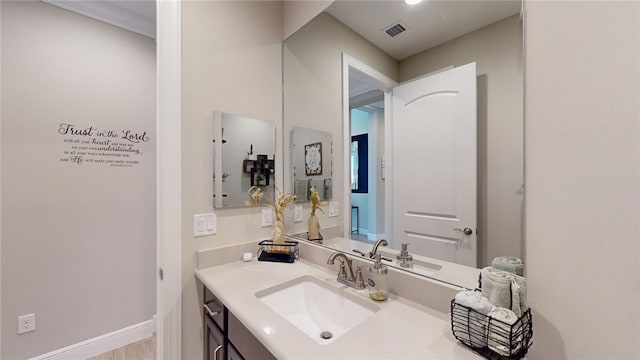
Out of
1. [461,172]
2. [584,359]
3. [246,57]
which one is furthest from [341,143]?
[584,359]

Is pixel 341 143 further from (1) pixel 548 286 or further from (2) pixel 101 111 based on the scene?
(2) pixel 101 111

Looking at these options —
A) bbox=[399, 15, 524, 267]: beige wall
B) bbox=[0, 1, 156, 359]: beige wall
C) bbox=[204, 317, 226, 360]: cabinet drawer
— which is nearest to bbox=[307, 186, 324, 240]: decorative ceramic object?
bbox=[204, 317, 226, 360]: cabinet drawer

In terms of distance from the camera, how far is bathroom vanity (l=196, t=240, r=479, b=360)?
68cm

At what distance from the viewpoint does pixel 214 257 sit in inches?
52.8

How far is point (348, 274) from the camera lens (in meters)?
1.13

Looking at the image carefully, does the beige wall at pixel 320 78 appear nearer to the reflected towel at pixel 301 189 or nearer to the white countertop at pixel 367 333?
the reflected towel at pixel 301 189

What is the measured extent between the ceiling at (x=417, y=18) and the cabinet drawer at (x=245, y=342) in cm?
127

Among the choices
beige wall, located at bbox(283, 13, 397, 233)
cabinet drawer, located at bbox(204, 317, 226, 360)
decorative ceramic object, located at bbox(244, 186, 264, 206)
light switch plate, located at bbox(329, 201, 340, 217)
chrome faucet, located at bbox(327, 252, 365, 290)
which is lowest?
cabinet drawer, located at bbox(204, 317, 226, 360)

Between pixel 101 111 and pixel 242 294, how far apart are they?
192 centimetres

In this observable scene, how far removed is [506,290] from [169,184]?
1387 millimetres

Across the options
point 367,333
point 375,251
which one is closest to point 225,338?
point 367,333

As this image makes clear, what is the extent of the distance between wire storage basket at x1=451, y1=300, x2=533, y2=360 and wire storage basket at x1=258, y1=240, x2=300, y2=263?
925 millimetres

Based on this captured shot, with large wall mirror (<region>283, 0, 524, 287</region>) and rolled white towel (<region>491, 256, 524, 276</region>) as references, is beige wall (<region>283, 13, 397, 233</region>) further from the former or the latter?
rolled white towel (<region>491, 256, 524, 276</region>)

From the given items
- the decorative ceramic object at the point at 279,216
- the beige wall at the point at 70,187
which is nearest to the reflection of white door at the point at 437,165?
the decorative ceramic object at the point at 279,216
